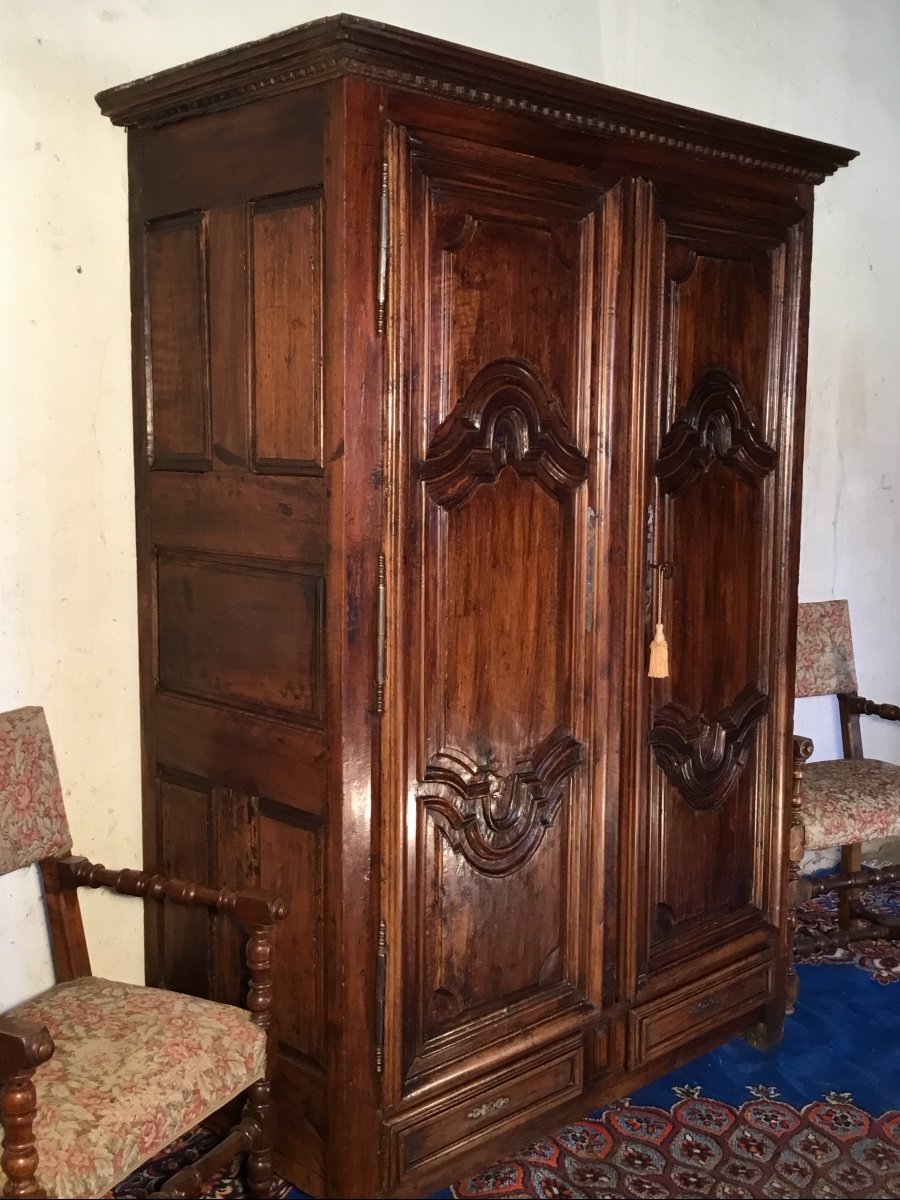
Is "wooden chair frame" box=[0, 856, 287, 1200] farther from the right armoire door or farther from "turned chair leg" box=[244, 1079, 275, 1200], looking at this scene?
the right armoire door

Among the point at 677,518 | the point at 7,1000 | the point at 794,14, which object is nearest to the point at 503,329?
the point at 677,518

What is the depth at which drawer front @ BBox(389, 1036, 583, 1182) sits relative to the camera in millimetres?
2385

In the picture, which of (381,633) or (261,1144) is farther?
(261,1144)

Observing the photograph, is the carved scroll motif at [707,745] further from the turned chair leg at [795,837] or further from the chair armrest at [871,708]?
the chair armrest at [871,708]

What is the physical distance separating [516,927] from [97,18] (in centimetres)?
203

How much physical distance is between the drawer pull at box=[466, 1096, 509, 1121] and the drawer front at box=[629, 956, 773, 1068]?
0.40 metres

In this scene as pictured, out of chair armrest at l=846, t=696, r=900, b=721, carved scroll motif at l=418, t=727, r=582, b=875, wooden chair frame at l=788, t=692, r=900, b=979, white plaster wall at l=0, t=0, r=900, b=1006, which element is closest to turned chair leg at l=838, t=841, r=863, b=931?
wooden chair frame at l=788, t=692, r=900, b=979

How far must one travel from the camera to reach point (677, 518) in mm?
2809

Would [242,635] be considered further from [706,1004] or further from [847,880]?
[847,880]

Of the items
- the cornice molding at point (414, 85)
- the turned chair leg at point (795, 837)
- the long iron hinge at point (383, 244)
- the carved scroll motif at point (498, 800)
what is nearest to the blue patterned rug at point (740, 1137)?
the turned chair leg at point (795, 837)

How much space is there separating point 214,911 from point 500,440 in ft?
3.61

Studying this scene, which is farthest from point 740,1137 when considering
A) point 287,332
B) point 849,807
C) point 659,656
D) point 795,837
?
point 287,332

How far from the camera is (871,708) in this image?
4.12m

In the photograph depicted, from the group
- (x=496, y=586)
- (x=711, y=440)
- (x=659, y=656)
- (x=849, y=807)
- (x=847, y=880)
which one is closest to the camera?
(x=496, y=586)
